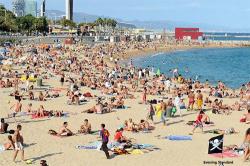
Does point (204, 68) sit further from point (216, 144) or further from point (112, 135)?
point (216, 144)

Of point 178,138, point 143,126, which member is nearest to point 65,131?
point 143,126

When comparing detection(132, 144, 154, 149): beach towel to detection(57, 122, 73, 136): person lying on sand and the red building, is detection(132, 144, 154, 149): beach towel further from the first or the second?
the red building

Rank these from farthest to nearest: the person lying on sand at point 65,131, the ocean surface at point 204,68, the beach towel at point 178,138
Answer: the ocean surface at point 204,68 < the beach towel at point 178,138 < the person lying on sand at point 65,131

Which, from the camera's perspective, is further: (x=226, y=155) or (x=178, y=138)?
(x=178, y=138)

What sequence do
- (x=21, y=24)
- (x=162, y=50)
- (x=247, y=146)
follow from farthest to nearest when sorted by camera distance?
(x=21, y=24), (x=162, y=50), (x=247, y=146)

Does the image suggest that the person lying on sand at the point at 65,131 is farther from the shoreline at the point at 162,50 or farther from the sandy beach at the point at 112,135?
the shoreline at the point at 162,50

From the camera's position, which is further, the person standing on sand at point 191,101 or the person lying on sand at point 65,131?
the person standing on sand at point 191,101

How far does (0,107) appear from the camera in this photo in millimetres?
21859

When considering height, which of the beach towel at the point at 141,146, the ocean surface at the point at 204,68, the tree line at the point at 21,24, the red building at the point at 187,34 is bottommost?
the ocean surface at the point at 204,68

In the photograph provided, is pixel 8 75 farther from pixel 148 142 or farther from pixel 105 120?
pixel 148 142

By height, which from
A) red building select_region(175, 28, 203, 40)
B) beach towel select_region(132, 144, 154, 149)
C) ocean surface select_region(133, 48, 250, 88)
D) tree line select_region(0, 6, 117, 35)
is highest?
tree line select_region(0, 6, 117, 35)

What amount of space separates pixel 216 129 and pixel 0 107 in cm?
1000

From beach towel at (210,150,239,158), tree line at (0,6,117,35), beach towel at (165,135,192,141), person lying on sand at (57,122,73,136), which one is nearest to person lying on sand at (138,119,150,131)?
beach towel at (165,135,192,141)

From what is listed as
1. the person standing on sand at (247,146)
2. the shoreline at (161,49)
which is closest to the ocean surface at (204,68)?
Answer: the shoreline at (161,49)
